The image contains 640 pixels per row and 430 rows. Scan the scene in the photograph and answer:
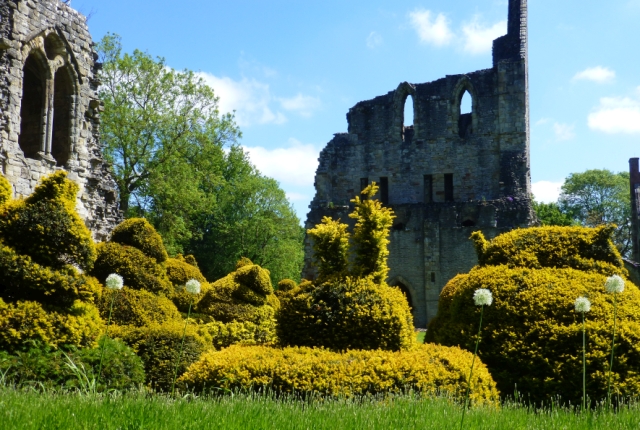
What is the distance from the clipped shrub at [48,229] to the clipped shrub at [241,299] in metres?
6.49

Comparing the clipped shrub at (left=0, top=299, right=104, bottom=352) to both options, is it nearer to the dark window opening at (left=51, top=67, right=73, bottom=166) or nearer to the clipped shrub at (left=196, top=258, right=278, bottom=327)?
the clipped shrub at (left=196, top=258, right=278, bottom=327)

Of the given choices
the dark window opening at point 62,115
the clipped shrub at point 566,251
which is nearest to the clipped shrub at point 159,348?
the clipped shrub at point 566,251

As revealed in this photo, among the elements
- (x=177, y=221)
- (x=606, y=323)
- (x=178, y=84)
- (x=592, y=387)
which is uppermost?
(x=178, y=84)

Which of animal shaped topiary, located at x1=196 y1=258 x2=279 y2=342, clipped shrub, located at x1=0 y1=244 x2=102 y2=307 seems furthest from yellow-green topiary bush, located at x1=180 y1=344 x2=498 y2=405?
animal shaped topiary, located at x1=196 y1=258 x2=279 y2=342

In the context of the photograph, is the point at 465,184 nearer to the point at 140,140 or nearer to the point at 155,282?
the point at 140,140

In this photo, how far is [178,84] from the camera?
107 ft

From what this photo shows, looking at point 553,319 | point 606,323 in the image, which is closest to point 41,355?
point 553,319

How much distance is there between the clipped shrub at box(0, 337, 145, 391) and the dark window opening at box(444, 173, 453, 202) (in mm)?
29239

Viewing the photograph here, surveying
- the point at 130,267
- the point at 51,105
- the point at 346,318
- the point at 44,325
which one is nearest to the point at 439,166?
the point at 51,105

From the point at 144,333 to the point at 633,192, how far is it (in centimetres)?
2644

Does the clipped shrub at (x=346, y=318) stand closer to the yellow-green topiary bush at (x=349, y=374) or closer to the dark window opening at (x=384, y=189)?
the yellow-green topiary bush at (x=349, y=374)

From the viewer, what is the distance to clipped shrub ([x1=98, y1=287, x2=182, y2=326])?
1063 centimetres

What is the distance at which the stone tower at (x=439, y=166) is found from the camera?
104 feet

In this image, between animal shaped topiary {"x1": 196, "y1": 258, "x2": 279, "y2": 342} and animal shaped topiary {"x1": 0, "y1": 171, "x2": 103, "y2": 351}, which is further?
animal shaped topiary {"x1": 196, "y1": 258, "x2": 279, "y2": 342}
